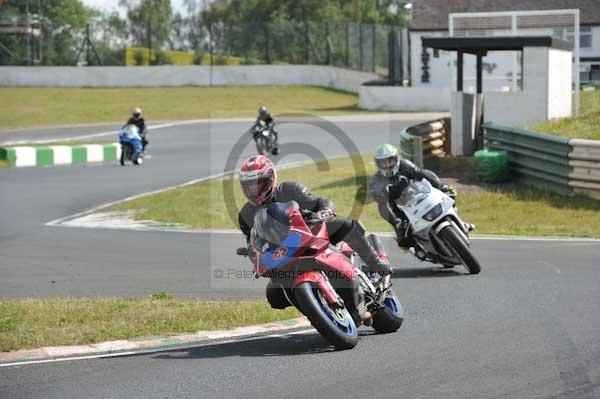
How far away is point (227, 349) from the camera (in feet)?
27.1

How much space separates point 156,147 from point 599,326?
28.0 metres

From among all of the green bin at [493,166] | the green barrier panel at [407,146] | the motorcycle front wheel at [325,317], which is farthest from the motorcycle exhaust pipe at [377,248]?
the green barrier panel at [407,146]

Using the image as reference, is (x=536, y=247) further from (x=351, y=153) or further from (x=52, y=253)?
(x=351, y=153)

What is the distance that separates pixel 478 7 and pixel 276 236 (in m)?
48.7

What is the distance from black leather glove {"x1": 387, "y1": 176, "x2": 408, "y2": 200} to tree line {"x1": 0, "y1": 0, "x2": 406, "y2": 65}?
43.3 m

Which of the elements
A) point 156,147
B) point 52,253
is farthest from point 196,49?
point 52,253

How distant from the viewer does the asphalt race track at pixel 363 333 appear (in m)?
6.83

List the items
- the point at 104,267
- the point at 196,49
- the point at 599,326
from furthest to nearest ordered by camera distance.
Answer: the point at 196,49
the point at 104,267
the point at 599,326

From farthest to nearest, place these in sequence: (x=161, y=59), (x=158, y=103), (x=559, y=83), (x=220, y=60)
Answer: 1. (x=161, y=59)
2. (x=220, y=60)
3. (x=158, y=103)
4. (x=559, y=83)

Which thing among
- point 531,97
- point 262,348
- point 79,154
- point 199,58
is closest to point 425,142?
point 531,97

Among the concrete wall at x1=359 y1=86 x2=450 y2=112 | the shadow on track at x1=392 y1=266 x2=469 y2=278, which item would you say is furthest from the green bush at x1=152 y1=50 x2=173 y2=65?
the shadow on track at x1=392 y1=266 x2=469 y2=278

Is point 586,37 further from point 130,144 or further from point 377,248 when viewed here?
point 377,248

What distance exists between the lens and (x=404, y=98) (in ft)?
153

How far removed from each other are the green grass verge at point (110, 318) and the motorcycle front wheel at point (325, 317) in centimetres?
146
